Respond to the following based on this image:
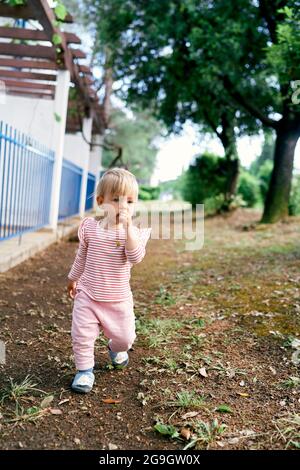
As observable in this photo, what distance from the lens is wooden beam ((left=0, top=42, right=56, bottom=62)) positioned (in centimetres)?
714

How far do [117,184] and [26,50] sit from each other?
19.3 ft

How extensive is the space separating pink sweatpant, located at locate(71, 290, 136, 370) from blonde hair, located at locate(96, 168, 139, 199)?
626mm

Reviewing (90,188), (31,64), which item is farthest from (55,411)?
(90,188)

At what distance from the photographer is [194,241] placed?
9.45 metres

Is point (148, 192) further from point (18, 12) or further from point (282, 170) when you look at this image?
point (18, 12)

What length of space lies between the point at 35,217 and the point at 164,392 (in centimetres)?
538

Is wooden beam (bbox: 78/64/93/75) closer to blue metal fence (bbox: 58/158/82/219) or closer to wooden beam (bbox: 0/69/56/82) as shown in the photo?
wooden beam (bbox: 0/69/56/82)

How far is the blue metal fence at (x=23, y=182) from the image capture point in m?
5.65

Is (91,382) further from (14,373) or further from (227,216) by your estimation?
(227,216)

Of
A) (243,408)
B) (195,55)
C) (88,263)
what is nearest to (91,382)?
(88,263)

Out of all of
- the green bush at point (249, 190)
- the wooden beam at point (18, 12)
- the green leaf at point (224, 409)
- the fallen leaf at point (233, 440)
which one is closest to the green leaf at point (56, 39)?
the wooden beam at point (18, 12)

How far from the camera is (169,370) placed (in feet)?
9.11

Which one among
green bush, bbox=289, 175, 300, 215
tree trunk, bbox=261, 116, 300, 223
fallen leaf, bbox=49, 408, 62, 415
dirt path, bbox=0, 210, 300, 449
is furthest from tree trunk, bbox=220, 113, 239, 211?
fallen leaf, bbox=49, 408, 62, 415
